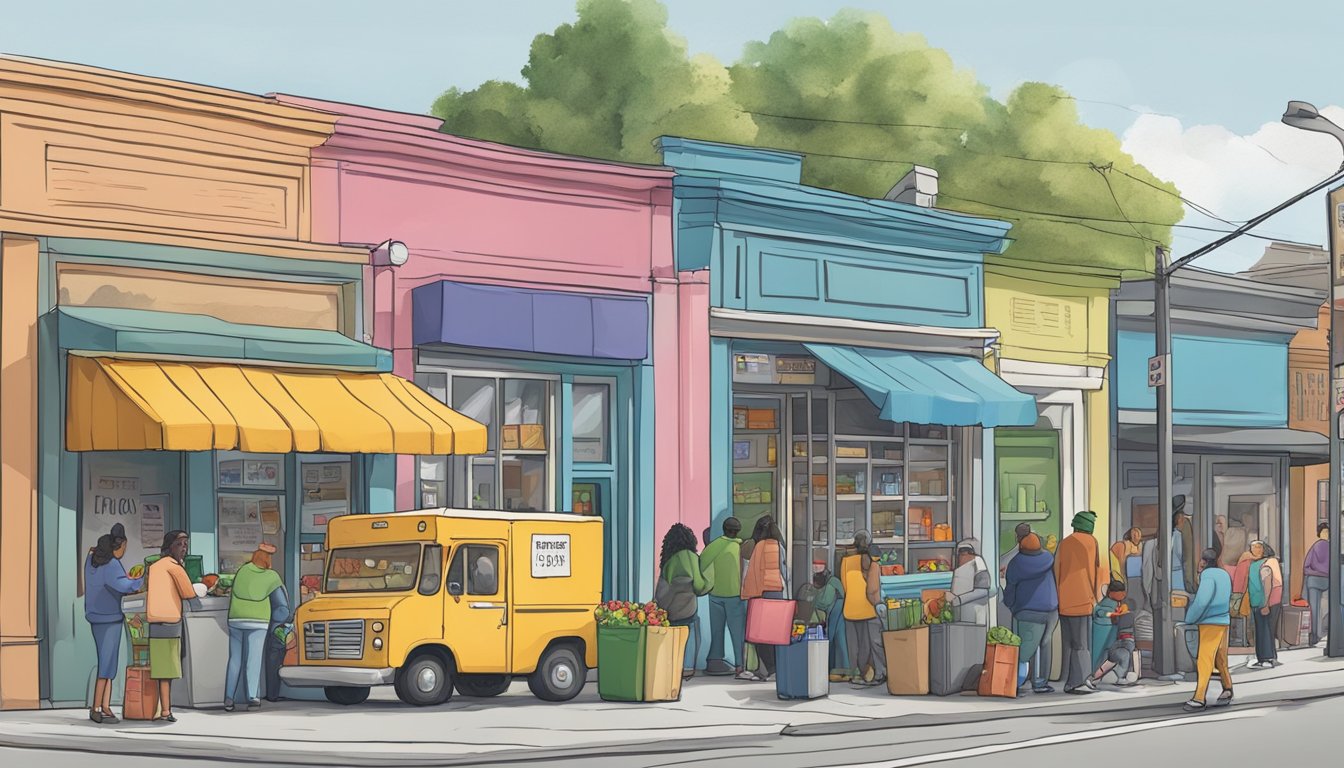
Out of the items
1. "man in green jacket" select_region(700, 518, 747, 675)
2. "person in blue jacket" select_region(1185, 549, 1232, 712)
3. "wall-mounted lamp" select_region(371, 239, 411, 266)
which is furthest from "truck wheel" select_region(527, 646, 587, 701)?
"person in blue jacket" select_region(1185, 549, 1232, 712)

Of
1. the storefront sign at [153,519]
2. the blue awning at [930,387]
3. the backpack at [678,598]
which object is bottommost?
the backpack at [678,598]

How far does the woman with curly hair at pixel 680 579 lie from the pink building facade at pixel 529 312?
2.16 metres

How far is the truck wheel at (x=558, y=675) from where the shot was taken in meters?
18.9

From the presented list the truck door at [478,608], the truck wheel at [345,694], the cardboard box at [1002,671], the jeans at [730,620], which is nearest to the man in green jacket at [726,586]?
the jeans at [730,620]

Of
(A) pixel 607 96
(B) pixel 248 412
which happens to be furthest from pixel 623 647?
(A) pixel 607 96

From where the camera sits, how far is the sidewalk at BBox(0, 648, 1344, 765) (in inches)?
596

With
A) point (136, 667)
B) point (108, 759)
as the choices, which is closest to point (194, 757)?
point (108, 759)

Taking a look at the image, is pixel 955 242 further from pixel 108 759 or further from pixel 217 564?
pixel 108 759

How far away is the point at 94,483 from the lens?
1902 centimetres

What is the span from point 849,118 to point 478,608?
36.1 meters

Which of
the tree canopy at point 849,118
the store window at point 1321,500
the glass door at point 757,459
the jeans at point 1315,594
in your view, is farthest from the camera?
the tree canopy at point 849,118

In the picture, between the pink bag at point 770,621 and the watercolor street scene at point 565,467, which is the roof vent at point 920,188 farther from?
the pink bag at point 770,621

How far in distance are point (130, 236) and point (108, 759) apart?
261 inches

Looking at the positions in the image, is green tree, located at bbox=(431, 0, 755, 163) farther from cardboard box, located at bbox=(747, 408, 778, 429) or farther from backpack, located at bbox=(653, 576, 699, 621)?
backpack, located at bbox=(653, 576, 699, 621)
